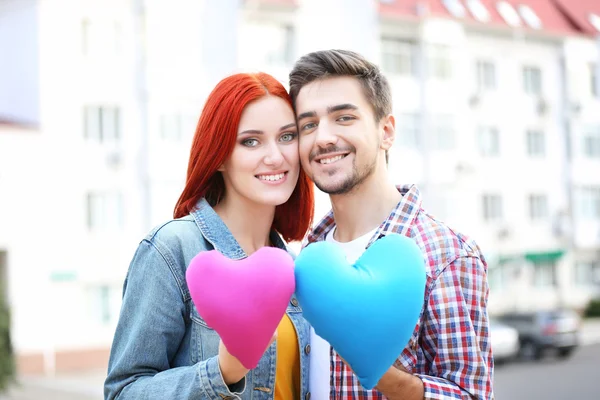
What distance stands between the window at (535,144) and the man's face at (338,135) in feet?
81.2

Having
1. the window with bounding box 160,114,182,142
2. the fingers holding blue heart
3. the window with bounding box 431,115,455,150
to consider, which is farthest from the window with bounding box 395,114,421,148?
the fingers holding blue heart

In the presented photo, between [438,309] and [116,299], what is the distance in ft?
59.4

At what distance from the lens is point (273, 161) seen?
248 cm

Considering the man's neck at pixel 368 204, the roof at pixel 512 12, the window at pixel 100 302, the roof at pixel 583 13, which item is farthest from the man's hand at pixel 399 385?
the roof at pixel 583 13

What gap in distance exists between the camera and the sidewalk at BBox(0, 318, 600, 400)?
14.3 m

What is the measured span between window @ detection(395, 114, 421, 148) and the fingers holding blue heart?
21647 millimetres

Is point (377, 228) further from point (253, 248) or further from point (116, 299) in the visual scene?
point (116, 299)

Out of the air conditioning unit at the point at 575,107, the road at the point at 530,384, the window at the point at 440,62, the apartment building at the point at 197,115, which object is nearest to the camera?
the road at the point at 530,384

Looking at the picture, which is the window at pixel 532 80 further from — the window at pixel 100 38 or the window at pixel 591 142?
the window at pixel 100 38

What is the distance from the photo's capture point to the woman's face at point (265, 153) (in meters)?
2.48

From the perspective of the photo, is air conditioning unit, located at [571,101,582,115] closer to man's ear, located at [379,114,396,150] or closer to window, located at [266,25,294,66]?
window, located at [266,25,294,66]

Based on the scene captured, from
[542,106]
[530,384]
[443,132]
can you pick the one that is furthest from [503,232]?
[530,384]

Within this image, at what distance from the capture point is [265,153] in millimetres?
2484

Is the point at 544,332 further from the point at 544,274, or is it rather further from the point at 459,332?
the point at 459,332
